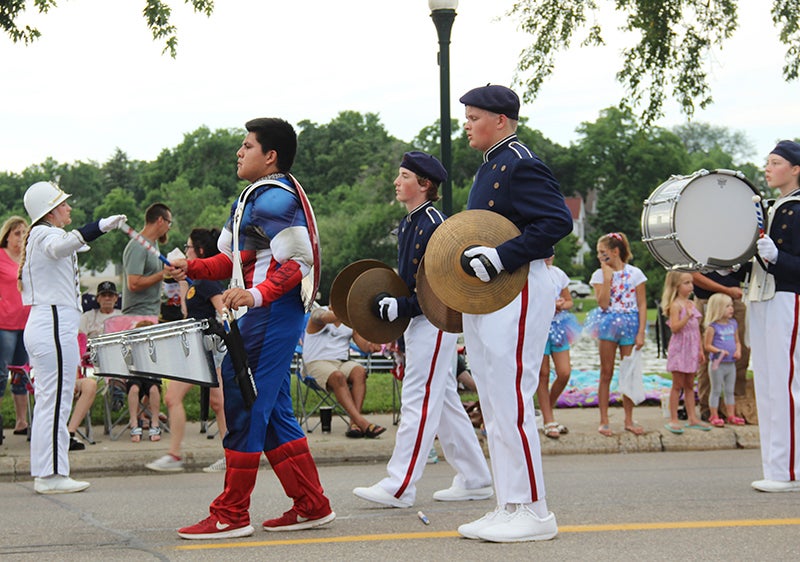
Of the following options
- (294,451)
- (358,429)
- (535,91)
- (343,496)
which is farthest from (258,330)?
(535,91)

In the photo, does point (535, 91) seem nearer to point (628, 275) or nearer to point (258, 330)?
point (628, 275)

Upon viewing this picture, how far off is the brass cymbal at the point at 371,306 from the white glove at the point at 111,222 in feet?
4.74

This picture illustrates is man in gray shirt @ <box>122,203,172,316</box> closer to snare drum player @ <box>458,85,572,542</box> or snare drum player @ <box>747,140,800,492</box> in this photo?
snare drum player @ <box>458,85,572,542</box>

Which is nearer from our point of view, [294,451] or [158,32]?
[294,451]

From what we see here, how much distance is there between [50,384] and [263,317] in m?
2.91

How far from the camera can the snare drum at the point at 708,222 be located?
301 inches

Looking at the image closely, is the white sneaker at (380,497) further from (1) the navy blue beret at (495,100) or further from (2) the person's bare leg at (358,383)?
(2) the person's bare leg at (358,383)

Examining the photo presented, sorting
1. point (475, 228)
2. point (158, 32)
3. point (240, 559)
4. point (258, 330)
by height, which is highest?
point (158, 32)

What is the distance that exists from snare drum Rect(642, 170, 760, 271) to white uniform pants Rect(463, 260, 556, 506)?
180cm

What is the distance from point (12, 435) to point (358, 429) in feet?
10.8

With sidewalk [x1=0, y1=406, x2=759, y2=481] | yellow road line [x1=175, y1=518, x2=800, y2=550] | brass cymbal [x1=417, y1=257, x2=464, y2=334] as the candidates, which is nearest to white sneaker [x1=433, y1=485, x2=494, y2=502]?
yellow road line [x1=175, y1=518, x2=800, y2=550]

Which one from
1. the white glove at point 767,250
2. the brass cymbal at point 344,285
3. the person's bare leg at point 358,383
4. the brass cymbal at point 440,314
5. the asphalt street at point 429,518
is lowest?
the asphalt street at point 429,518

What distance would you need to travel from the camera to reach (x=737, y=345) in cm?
1174

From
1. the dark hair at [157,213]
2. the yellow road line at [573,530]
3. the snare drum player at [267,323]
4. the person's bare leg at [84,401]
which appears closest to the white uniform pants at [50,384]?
the dark hair at [157,213]
